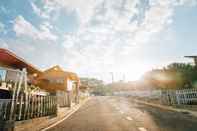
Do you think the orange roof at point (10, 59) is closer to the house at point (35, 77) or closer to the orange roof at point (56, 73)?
the house at point (35, 77)

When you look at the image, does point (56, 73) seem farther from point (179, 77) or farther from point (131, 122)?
point (131, 122)

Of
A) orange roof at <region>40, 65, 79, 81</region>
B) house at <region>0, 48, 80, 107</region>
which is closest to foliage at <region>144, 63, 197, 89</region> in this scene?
house at <region>0, 48, 80, 107</region>

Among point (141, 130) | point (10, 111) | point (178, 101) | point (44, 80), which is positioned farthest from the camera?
point (44, 80)

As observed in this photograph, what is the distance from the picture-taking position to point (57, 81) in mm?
39031

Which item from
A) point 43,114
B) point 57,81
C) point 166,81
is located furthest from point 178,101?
point 57,81

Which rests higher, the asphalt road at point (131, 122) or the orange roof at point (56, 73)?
the orange roof at point (56, 73)

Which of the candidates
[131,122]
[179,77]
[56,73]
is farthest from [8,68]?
[56,73]

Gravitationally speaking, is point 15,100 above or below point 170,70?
below

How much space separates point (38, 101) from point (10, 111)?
2.85 m

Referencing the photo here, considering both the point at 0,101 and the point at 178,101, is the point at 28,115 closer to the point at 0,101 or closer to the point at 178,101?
the point at 0,101

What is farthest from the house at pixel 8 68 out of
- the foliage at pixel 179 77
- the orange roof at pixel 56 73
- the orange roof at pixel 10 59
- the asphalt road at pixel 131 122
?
the orange roof at pixel 56 73

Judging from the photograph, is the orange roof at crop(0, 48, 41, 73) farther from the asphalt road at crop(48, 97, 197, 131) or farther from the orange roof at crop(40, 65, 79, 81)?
the orange roof at crop(40, 65, 79, 81)

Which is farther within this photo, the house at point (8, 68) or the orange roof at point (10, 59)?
the house at point (8, 68)

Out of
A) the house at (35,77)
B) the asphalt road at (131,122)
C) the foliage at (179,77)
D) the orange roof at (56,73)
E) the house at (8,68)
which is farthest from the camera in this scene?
the orange roof at (56,73)
